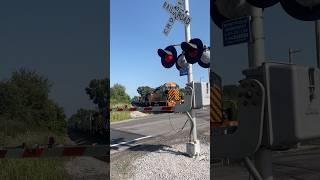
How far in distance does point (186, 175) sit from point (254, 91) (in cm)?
340

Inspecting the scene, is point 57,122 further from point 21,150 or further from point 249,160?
point 249,160

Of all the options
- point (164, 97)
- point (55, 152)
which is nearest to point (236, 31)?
point (55, 152)

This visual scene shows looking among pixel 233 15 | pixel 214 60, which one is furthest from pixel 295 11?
pixel 214 60

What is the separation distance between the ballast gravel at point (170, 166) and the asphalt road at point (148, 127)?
0.24 metres

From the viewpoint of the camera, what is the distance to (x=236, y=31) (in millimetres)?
3252

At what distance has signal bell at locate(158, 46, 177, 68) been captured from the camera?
5383 millimetres

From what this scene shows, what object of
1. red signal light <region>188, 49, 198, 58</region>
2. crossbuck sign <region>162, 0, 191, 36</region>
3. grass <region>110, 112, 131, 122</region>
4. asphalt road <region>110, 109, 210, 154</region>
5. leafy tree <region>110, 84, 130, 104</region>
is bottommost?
asphalt road <region>110, 109, 210, 154</region>

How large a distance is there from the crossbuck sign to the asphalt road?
113 centimetres

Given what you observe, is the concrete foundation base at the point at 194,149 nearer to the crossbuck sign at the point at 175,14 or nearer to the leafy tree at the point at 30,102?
the crossbuck sign at the point at 175,14

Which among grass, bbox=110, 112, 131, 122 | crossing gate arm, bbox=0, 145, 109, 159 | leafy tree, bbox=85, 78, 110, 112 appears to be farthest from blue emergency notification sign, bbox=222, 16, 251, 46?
crossing gate arm, bbox=0, 145, 109, 159

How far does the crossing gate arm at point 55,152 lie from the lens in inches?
207

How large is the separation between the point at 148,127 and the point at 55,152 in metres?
1.44

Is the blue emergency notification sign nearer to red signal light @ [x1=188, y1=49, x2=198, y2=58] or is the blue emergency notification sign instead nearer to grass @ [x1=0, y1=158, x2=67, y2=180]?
red signal light @ [x1=188, y1=49, x2=198, y2=58]

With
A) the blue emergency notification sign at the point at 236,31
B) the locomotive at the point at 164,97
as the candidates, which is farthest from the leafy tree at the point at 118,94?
the blue emergency notification sign at the point at 236,31
